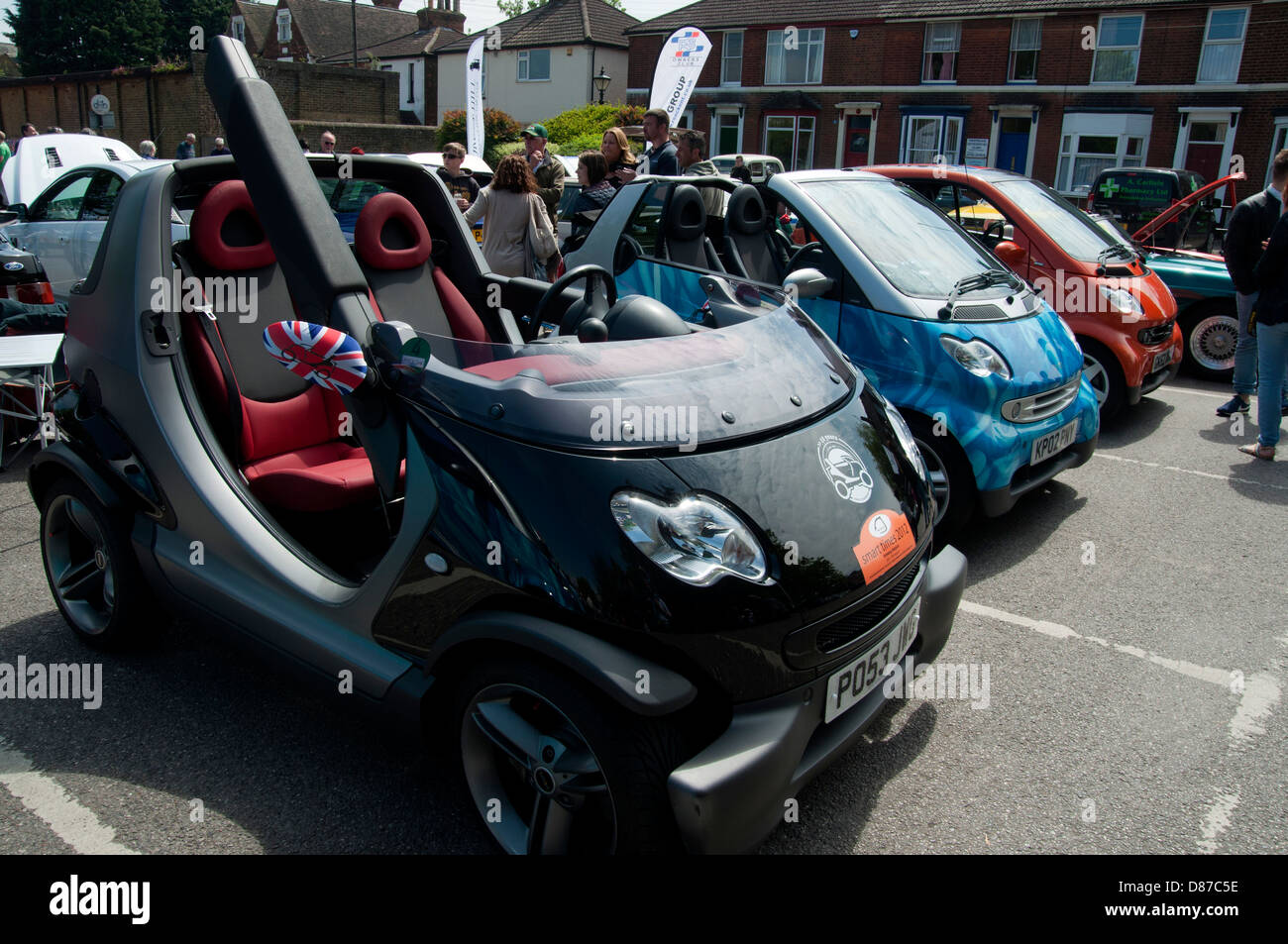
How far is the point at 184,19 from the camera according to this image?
192 ft

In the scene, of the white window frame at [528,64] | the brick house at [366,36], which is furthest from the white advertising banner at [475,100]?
the brick house at [366,36]

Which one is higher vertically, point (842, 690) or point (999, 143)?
point (999, 143)

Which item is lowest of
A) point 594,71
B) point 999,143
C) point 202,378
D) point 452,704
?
point 452,704

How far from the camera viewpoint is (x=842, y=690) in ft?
7.55

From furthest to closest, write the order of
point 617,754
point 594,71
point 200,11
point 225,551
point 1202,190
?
point 200,11 < point 594,71 < point 1202,190 < point 225,551 < point 617,754

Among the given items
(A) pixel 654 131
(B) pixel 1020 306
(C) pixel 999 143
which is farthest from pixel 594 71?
(B) pixel 1020 306

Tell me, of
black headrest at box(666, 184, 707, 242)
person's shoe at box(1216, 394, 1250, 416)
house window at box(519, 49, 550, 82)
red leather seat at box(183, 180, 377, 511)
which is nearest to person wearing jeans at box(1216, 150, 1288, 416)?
person's shoe at box(1216, 394, 1250, 416)

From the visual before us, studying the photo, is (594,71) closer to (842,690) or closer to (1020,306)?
(1020,306)

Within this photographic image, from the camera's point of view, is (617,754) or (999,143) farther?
(999,143)

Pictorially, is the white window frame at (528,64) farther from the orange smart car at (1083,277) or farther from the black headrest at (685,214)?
the black headrest at (685,214)

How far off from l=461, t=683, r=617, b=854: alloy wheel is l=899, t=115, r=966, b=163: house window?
3246 centimetres

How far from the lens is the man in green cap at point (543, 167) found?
8453 millimetres

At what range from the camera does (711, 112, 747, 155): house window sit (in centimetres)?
3666
